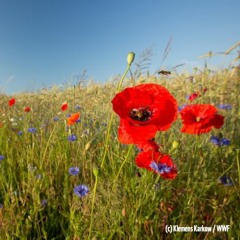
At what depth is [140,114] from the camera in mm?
1459

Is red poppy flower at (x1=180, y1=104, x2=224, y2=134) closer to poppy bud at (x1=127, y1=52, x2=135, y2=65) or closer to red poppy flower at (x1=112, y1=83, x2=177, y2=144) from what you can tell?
red poppy flower at (x1=112, y1=83, x2=177, y2=144)

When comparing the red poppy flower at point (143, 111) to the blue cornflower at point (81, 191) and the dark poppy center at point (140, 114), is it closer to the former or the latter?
the dark poppy center at point (140, 114)

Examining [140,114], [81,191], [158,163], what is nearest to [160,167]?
[158,163]

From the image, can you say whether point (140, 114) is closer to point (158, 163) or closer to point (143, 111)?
point (143, 111)

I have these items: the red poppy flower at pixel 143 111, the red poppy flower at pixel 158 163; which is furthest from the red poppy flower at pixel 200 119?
the red poppy flower at pixel 143 111

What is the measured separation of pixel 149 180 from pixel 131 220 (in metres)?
0.22

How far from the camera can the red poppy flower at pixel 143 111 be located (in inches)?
50.6

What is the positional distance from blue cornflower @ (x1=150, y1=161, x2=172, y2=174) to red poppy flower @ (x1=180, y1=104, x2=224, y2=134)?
25 cm

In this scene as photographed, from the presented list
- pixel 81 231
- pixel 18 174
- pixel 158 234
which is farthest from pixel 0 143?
pixel 158 234

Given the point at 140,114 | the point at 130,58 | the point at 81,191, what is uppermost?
the point at 130,58

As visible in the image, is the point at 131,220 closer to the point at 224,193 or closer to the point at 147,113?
the point at 147,113

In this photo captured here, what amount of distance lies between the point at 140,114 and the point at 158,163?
27 cm

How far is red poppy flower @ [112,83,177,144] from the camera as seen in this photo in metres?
1.29

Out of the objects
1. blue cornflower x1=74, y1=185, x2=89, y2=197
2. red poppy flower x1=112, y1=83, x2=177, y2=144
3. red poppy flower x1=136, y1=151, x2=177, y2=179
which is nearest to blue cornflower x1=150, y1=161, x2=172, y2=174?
red poppy flower x1=136, y1=151, x2=177, y2=179
